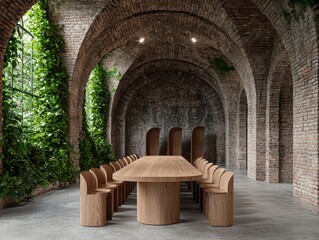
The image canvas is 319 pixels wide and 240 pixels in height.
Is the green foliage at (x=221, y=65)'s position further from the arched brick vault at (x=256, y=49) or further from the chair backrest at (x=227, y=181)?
the chair backrest at (x=227, y=181)

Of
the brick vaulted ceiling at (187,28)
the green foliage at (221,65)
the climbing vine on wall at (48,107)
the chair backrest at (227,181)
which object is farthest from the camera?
the green foliage at (221,65)

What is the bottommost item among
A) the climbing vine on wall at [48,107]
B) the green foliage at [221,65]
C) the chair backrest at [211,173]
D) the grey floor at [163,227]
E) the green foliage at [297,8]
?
the grey floor at [163,227]

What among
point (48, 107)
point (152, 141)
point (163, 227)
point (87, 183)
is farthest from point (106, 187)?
point (152, 141)

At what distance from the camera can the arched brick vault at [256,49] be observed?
6.68 m

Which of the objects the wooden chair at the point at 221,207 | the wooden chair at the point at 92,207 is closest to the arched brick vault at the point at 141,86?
the wooden chair at the point at 92,207

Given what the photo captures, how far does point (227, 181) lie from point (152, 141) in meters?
13.9

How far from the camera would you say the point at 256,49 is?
11031 mm

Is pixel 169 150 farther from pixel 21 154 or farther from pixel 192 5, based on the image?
pixel 21 154

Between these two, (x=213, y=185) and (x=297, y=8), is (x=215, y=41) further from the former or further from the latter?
(x=213, y=185)

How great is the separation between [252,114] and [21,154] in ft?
26.2

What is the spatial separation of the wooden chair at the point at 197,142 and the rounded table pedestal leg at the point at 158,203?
12662 mm

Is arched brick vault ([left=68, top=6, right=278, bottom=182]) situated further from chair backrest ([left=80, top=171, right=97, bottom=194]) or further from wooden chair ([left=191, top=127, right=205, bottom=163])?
chair backrest ([left=80, top=171, right=97, bottom=194])

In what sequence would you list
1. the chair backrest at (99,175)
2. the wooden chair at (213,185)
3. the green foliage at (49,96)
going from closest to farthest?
the wooden chair at (213,185)
the chair backrest at (99,175)
the green foliage at (49,96)

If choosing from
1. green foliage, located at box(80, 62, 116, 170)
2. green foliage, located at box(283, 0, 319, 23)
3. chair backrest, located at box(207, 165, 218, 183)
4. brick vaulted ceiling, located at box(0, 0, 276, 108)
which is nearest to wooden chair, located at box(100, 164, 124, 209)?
chair backrest, located at box(207, 165, 218, 183)
